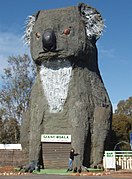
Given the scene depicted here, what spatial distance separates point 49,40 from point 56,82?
222cm

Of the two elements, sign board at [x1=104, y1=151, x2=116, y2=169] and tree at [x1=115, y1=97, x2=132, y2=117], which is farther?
tree at [x1=115, y1=97, x2=132, y2=117]

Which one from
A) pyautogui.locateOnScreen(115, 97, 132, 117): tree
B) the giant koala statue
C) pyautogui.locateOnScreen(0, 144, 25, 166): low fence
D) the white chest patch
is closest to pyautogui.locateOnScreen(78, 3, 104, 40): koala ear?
the giant koala statue

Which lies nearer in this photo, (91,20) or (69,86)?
(69,86)

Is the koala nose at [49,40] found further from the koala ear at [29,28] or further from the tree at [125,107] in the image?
the tree at [125,107]

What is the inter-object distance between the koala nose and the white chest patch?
0.99m

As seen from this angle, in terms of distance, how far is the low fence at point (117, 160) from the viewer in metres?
15.7

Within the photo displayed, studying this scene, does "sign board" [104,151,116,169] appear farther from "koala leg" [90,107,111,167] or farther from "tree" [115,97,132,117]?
"tree" [115,97,132,117]

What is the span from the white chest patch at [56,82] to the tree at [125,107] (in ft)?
139

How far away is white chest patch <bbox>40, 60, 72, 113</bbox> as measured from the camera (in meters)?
17.0

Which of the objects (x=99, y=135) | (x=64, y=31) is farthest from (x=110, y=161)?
(x=64, y=31)

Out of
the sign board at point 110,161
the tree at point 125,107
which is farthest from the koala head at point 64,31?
the tree at point 125,107

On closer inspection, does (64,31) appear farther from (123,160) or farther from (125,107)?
(125,107)

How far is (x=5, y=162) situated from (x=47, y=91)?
19.4ft

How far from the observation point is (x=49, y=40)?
Answer: 16.2m
